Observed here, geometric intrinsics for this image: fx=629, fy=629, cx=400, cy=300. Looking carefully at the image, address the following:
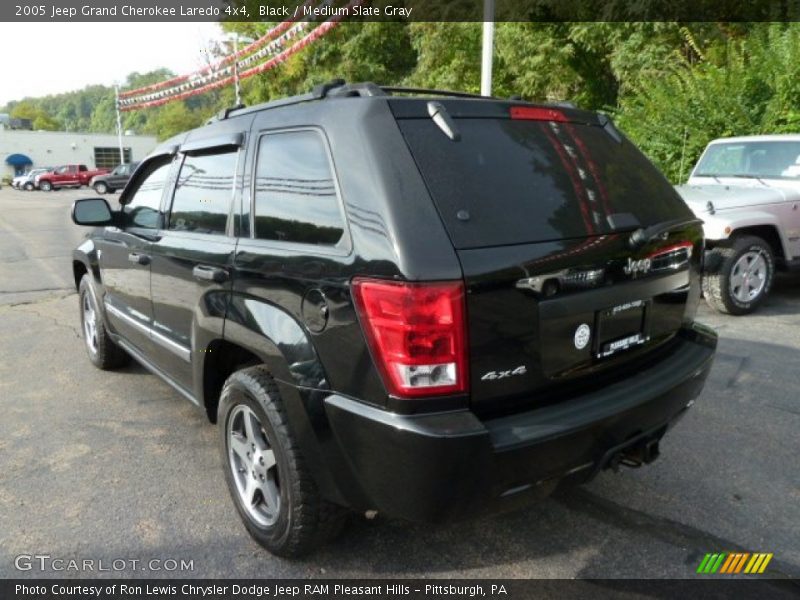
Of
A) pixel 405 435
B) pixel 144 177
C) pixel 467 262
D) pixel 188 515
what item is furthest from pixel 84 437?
pixel 467 262

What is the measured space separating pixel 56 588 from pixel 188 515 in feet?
2.02

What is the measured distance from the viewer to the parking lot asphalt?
2617 millimetres

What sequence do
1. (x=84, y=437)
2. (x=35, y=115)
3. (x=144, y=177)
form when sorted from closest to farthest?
(x=84, y=437) → (x=144, y=177) → (x=35, y=115)

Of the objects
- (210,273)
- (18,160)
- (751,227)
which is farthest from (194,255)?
(18,160)

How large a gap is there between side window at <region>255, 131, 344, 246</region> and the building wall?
6948 centimetres

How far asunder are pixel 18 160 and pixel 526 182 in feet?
233

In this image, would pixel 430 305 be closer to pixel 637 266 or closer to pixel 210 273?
pixel 637 266

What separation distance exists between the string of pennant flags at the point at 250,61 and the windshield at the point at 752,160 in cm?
950

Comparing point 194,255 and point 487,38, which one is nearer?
point 194,255

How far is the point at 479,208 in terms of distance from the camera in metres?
2.18

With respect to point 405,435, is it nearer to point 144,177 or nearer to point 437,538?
point 437,538

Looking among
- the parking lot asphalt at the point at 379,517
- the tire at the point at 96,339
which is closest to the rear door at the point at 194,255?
the parking lot asphalt at the point at 379,517

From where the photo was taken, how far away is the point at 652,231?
8.44 feet

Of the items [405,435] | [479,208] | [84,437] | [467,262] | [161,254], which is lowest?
[84,437]
